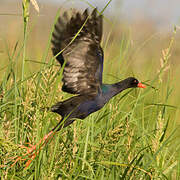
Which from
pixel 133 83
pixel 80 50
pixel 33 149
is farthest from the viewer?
pixel 133 83

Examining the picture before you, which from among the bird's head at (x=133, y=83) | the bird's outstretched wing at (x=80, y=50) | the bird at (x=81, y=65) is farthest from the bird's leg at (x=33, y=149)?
the bird's head at (x=133, y=83)

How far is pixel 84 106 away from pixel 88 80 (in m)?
0.29

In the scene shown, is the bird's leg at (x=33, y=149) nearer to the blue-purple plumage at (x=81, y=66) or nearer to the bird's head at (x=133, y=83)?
the blue-purple plumage at (x=81, y=66)

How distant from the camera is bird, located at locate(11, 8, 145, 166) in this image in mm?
3648

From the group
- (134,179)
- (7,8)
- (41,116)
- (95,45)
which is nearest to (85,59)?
(95,45)

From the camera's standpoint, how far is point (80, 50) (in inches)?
148

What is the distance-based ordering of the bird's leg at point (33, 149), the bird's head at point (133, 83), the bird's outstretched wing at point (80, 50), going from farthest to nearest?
the bird's head at point (133, 83) → the bird's outstretched wing at point (80, 50) → the bird's leg at point (33, 149)

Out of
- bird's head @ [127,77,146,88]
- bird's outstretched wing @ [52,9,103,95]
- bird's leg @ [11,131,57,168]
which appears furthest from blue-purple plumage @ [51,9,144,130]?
bird's leg @ [11,131,57,168]

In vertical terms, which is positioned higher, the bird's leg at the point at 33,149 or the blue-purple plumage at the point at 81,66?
the blue-purple plumage at the point at 81,66

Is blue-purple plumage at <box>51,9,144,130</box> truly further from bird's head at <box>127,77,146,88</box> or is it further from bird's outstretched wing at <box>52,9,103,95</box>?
bird's head at <box>127,77,146,88</box>

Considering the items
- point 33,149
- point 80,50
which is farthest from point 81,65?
point 33,149

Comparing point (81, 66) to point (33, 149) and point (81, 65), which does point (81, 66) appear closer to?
point (81, 65)

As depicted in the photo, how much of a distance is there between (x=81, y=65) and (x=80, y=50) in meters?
0.17

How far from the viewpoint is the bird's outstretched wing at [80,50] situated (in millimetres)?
3609
